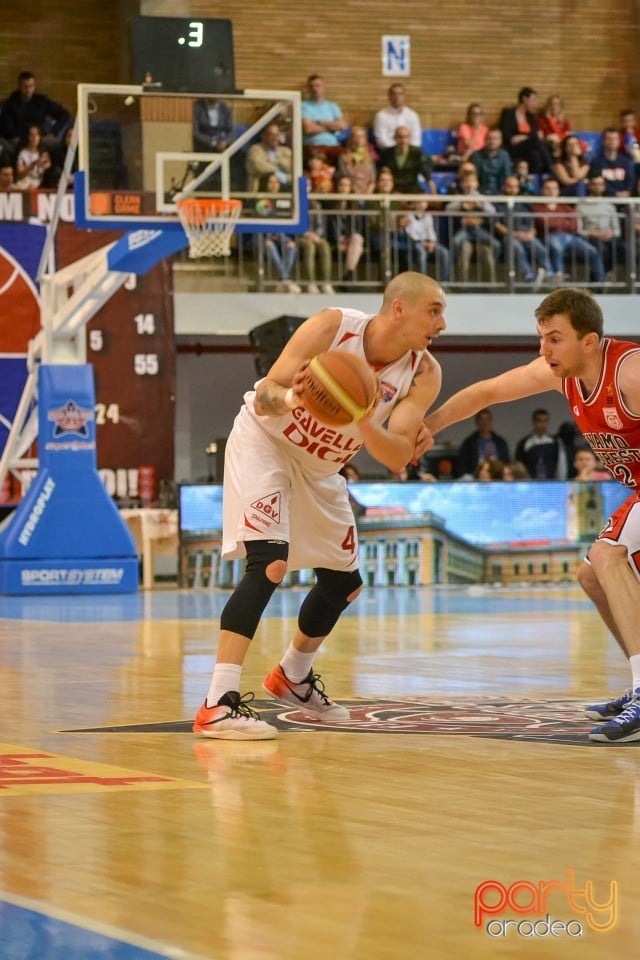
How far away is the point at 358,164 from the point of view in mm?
19281

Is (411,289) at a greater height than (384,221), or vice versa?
(384,221)

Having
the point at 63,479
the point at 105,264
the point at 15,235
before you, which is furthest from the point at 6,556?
the point at 15,235

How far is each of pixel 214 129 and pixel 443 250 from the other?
503 cm

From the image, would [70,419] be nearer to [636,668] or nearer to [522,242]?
[522,242]

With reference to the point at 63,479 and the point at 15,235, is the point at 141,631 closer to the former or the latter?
the point at 63,479

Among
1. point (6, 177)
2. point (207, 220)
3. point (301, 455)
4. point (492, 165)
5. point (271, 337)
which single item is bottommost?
point (301, 455)

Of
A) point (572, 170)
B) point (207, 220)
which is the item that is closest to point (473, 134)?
point (572, 170)

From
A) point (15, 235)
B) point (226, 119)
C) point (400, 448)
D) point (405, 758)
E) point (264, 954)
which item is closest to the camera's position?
point (264, 954)

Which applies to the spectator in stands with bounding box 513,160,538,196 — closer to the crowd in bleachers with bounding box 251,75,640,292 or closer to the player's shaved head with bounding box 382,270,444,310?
the crowd in bleachers with bounding box 251,75,640,292

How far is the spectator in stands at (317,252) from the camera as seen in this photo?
60.9ft

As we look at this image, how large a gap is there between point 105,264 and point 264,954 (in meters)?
13.0

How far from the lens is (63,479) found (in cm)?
1530

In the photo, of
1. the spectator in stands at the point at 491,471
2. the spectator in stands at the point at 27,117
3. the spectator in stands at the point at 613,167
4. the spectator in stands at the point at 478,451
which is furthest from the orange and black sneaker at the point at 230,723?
the spectator in stands at the point at 613,167

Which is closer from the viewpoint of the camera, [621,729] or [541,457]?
[621,729]
